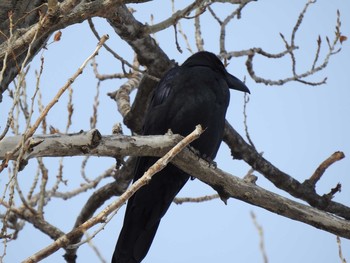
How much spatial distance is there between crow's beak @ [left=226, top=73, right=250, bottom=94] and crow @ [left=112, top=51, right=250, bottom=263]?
50cm

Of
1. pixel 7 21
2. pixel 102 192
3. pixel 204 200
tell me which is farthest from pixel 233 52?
pixel 7 21

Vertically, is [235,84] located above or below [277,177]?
above

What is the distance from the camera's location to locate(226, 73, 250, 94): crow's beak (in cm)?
567

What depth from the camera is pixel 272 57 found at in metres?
5.86

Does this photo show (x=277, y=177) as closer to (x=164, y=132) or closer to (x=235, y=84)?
(x=235, y=84)

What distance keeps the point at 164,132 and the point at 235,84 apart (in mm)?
1059

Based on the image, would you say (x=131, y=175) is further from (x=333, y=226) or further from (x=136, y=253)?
(x=333, y=226)

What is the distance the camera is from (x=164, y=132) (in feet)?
16.2

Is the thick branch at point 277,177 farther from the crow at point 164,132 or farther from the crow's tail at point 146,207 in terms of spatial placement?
the crow's tail at point 146,207

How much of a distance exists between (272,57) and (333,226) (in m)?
2.07

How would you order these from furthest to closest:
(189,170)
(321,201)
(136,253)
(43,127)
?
(43,127) → (321,201) → (136,253) → (189,170)

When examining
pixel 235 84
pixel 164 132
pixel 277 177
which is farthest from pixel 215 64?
pixel 277 177

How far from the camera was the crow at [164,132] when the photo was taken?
4867 millimetres

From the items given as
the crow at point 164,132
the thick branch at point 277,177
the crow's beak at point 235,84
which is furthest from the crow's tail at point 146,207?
the crow's beak at point 235,84
